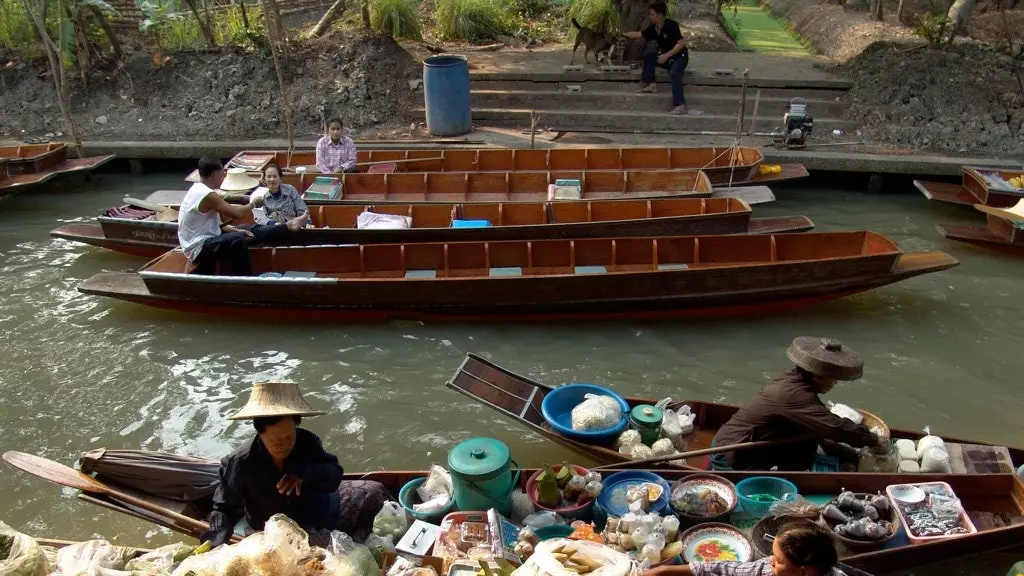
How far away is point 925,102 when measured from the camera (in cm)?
1252

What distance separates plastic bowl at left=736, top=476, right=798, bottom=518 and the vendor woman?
27cm

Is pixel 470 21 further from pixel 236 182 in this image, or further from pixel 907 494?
pixel 907 494

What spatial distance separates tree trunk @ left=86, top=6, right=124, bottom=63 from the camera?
1416 centimetres

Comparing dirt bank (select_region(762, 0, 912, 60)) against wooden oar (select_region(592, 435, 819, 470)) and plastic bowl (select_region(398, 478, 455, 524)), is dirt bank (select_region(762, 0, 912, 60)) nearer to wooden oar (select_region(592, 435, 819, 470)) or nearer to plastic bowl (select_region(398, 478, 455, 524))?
wooden oar (select_region(592, 435, 819, 470))

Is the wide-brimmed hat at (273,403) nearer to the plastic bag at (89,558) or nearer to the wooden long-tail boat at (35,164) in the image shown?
the plastic bag at (89,558)

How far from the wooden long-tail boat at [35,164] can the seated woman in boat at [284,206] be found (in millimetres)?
5134

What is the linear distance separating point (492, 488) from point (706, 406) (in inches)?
83.5

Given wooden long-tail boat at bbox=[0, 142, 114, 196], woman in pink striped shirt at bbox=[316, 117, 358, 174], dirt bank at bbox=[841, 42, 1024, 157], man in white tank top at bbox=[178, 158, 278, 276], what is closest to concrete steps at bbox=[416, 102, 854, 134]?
dirt bank at bbox=[841, 42, 1024, 157]

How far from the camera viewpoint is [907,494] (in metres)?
4.63

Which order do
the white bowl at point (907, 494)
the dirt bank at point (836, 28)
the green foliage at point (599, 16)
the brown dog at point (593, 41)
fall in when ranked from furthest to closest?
the dirt bank at point (836, 28) → the brown dog at point (593, 41) → the green foliage at point (599, 16) → the white bowl at point (907, 494)

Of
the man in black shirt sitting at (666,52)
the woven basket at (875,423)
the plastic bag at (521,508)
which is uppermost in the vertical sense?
the man in black shirt sitting at (666,52)

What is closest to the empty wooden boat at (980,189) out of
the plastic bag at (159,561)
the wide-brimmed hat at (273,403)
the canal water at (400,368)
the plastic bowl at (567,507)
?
the canal water at (400,368)

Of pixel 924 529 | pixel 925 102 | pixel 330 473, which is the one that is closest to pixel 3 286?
pixel 330 473

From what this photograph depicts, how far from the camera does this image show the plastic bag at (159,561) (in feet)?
12.6
